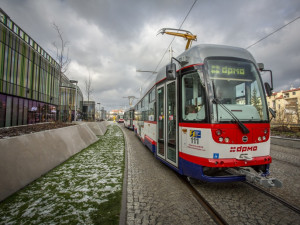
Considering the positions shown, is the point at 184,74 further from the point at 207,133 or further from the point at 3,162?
the point at 3,162

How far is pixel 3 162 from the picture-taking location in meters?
3.13

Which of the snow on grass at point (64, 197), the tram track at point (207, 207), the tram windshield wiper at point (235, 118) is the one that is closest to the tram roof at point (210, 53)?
the tram windshield wiper at point (235, 118)

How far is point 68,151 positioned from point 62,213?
4171 mm

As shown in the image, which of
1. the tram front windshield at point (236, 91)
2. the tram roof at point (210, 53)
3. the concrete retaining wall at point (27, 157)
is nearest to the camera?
the concrete retaining wall at point (27, 157)

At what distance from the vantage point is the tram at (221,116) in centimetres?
335

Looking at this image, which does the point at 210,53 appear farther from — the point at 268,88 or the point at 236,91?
the point at 268,88

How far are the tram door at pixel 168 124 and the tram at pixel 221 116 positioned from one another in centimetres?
35

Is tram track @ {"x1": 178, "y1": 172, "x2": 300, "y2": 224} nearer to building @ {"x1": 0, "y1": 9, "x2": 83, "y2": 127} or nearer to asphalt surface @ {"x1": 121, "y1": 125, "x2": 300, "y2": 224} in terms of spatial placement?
asphalt surface @ {"x1": 121, "y1": 125, "x2": 300, "y2": 224}

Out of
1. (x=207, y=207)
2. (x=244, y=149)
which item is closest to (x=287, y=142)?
(x=244, y=149)

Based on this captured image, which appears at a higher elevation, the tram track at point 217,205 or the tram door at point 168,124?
the tram door at point 168,124

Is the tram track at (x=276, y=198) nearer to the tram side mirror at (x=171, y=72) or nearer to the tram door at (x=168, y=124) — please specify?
the tram door at (x=168, y=124)

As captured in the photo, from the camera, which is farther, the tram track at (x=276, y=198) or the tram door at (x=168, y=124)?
the tram door at (x=168, y=124)

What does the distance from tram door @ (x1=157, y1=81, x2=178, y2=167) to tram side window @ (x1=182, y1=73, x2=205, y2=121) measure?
468 mm

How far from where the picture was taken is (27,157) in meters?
3.89
